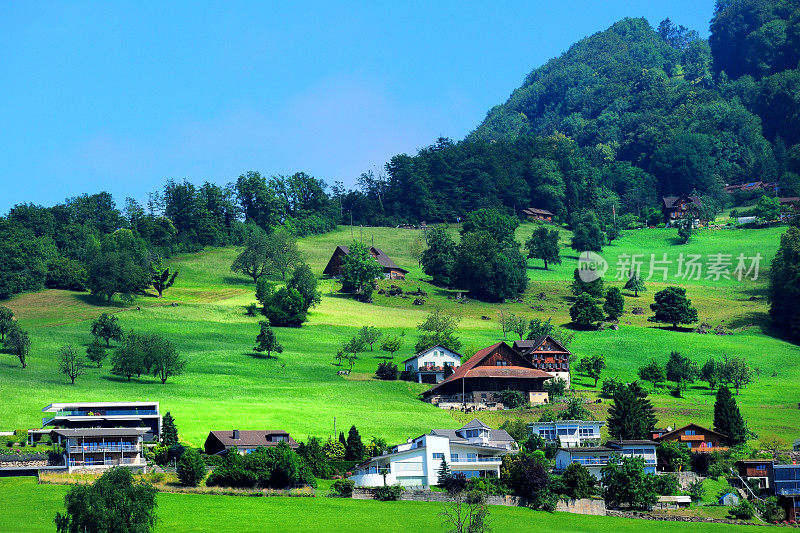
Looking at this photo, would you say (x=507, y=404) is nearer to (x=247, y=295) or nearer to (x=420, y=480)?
(x=420, y=480)

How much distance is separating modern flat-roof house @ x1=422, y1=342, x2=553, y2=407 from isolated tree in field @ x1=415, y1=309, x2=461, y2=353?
39.4ft

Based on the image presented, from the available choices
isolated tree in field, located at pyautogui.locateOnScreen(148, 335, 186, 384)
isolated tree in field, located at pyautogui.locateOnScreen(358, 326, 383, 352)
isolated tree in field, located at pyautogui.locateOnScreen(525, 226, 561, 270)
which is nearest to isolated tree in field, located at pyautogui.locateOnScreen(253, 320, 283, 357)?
isolated tree in field, located at pyautogui.locateOnScreen(358, 326, 383, 352)

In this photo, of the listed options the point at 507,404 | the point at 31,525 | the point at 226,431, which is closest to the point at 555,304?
the point at 507,404

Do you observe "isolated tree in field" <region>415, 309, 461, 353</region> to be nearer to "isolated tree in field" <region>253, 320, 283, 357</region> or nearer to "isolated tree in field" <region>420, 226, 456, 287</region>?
"isolated tree in field" <region>253, 320, 283, 357</region>

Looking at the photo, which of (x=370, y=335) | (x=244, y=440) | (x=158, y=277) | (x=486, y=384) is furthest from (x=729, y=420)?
(x=158, y=277)

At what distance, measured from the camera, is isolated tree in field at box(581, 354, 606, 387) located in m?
118

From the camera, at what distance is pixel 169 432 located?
85.8 metres

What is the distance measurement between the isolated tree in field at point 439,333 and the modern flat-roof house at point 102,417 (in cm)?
4074

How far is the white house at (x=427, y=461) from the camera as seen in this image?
262 ft

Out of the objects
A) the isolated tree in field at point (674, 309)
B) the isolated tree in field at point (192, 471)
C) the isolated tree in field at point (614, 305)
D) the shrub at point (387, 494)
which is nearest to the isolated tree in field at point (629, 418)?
the shrub at point (387, 494)

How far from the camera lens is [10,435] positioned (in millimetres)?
86562

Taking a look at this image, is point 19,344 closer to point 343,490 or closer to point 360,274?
point 343,490

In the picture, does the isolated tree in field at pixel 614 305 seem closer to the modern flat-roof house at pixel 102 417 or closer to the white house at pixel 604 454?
the white house at pixel 604 454

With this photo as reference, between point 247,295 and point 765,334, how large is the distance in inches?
2894
